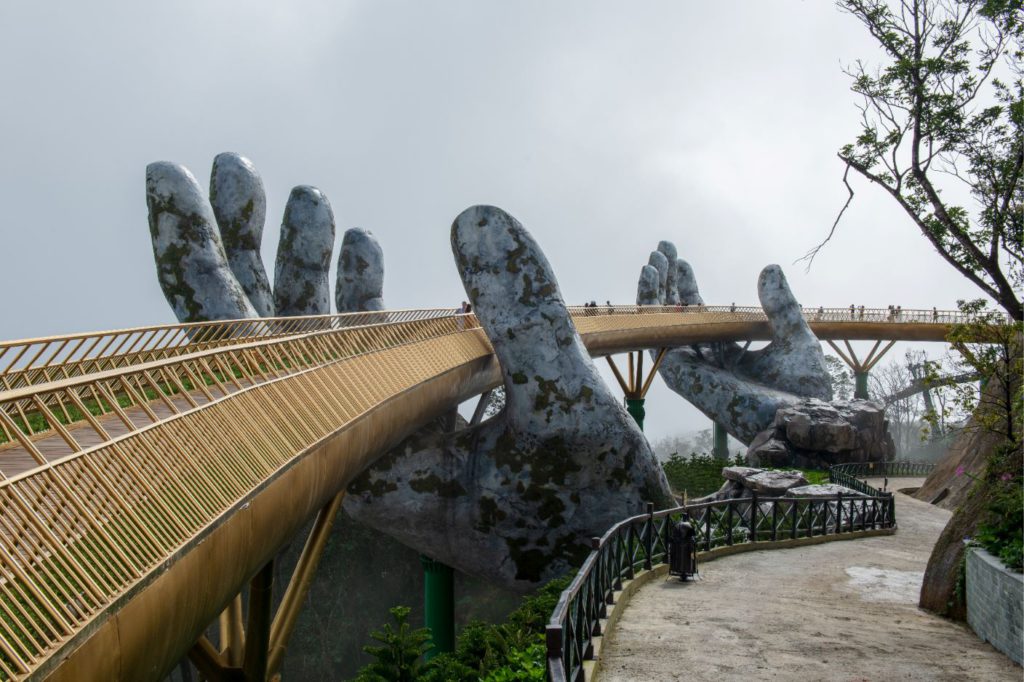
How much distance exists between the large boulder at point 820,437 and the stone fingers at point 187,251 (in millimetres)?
21695

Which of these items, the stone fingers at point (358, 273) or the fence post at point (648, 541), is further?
the stone fingers at point (358, 273)

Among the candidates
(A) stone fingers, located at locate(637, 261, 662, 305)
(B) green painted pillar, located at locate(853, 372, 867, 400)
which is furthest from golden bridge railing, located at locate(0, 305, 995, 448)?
(B) green painted pillar, located at locate(853, 372, 867, 400)

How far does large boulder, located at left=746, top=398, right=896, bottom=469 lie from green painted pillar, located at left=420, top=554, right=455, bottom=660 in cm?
1735

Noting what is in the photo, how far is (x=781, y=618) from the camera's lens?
11547 millimetres

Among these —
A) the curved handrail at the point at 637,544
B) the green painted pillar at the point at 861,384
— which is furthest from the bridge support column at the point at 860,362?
the curved handrail at the point at 637,544

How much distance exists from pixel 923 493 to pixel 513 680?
2577cm

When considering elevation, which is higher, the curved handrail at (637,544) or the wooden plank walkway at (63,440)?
the wooden plank walkway at (63,440)

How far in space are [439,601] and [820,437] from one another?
62.5ft

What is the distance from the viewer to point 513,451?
19938 millimetres

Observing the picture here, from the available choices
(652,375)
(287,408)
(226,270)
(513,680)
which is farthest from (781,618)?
(652,375)

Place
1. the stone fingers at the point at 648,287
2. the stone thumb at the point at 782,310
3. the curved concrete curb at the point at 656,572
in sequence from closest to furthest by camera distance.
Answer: the curved concrete curb at the point at 656,572, the stone thumb at the point at 782,310, the stone fingers at the point at 648,287

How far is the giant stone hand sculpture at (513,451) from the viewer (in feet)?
63.9

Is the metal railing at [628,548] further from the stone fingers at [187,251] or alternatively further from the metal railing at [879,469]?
the stone fingers at [187,251]

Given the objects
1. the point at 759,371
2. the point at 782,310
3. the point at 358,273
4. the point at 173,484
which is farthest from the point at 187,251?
the point at 782,310
